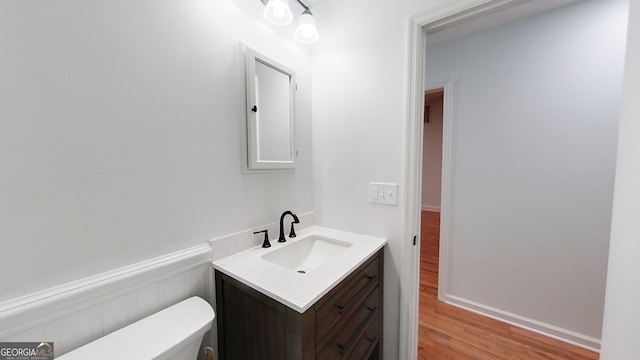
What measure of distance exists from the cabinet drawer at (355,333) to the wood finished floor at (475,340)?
72 cm

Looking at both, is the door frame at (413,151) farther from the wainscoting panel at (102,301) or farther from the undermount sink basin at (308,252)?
the wainscoting panel at (102,301)

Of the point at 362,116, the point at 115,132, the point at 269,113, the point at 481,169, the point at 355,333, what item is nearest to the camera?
the point at 115,132

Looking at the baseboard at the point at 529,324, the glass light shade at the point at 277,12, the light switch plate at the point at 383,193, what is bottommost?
the baseboard at the point at 529,324

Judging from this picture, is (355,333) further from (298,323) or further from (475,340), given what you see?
(475,340)

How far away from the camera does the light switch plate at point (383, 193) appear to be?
1293 millimetres

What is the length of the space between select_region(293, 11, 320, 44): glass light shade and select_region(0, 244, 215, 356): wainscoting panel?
1.29 meters

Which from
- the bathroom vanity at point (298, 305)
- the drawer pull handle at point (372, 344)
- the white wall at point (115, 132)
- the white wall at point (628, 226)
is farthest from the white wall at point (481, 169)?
the white wall at point (628, 226)

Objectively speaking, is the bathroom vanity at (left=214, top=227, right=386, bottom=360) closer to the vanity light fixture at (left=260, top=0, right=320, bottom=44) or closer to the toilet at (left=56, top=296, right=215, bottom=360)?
the toilet at (left=56, top=296, right=215, bottom=360)

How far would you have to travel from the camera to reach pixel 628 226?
2.17ft

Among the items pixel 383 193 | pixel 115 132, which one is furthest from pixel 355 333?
pixel 115 132

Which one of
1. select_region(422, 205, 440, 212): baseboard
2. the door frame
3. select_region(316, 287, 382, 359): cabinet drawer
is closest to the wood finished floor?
the door frame

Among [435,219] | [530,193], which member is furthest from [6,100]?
[435,219]

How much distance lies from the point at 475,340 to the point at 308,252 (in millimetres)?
1506

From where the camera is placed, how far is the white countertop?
785mm
